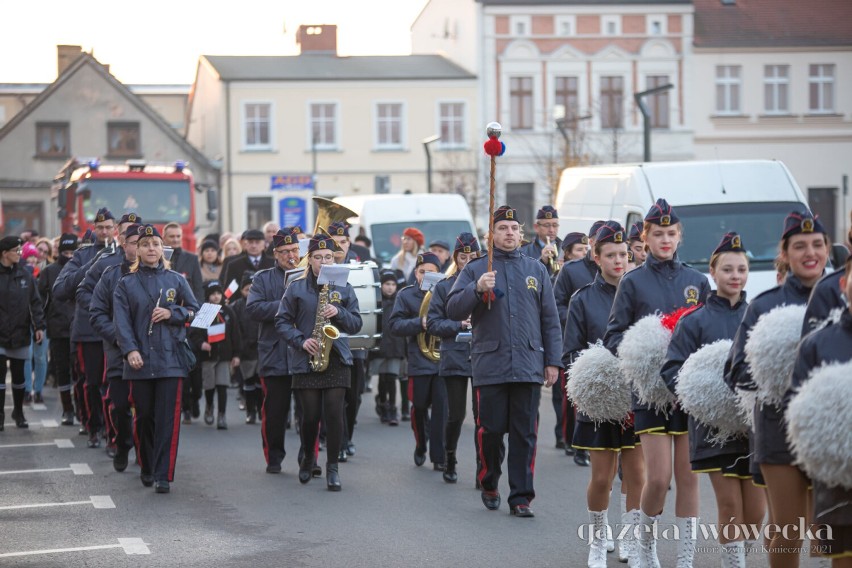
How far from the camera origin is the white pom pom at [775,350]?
5711 mm

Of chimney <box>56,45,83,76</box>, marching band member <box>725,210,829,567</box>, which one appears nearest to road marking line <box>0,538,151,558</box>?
marching band member <box>725,210,829,567</box>

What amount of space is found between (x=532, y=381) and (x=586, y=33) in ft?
156

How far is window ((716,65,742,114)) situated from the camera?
56750 millimetres

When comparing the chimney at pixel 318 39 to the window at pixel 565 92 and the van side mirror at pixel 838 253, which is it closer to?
the window at pixel 565 92

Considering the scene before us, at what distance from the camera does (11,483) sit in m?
11.8

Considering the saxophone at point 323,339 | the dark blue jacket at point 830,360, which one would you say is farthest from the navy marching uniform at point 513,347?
the dark blue jacket at point 830,360

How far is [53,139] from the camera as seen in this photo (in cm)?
5728

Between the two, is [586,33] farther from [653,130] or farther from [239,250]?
[239,250]

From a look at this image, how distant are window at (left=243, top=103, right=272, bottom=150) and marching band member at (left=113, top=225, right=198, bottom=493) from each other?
147 feet

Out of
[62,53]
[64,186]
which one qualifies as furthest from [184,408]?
[62,53]

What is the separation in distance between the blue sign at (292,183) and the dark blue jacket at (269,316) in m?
42.5

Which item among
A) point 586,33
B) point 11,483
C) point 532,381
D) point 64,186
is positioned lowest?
point 11,483

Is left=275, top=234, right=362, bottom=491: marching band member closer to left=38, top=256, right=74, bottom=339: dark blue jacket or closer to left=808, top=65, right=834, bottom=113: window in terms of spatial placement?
left=38, top=256, right=74, bottom=339: dark blue jacket

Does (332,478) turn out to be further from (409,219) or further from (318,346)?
(409,219)
